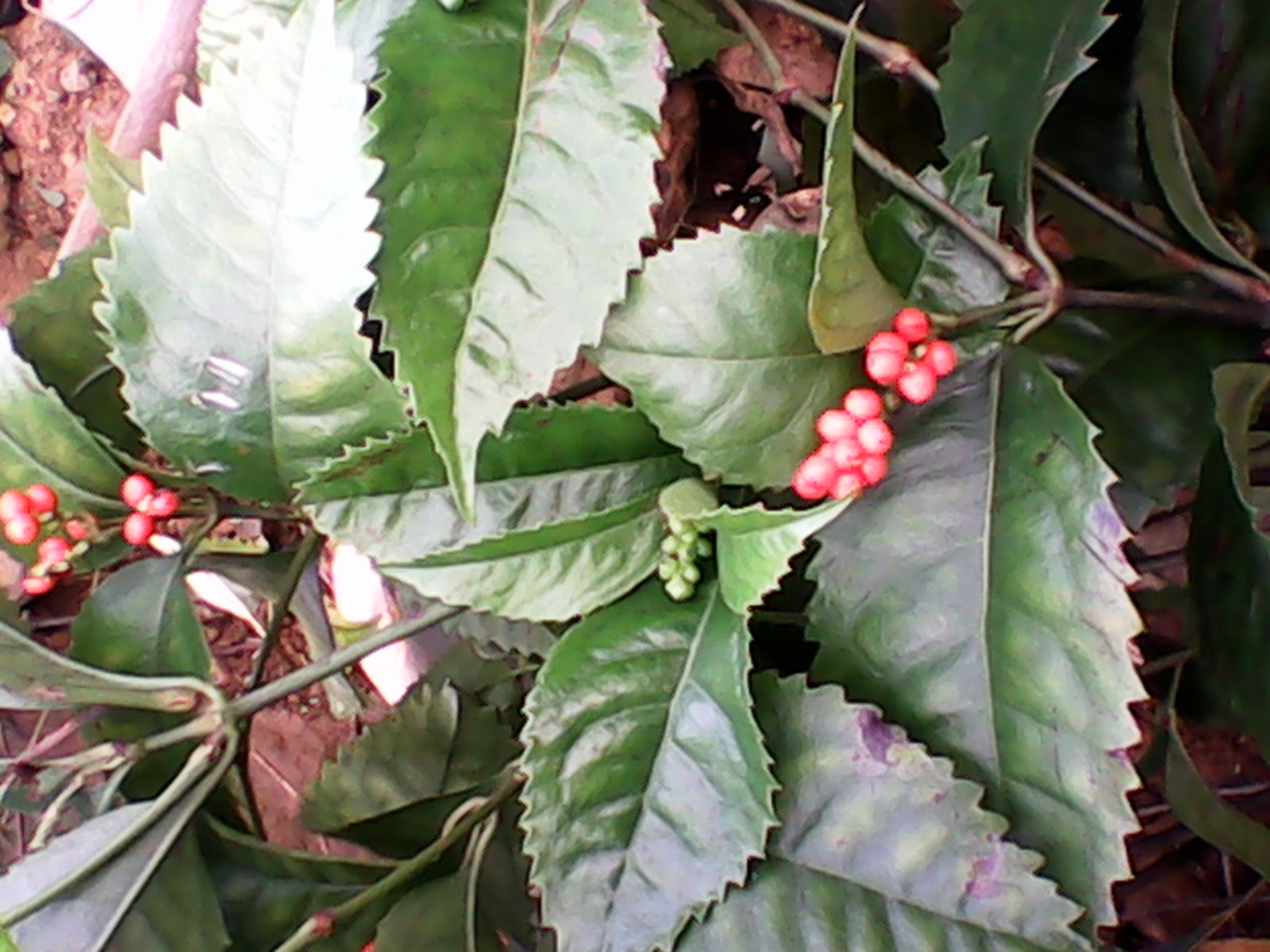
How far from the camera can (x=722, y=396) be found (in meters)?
0.47

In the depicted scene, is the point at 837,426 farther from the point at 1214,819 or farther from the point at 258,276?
the point at 1214,819

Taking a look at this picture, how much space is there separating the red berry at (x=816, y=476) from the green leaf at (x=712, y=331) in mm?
29

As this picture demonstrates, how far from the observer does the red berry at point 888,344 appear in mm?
465

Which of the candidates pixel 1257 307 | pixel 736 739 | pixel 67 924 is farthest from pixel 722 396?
pixel 67 924

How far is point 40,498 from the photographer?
57 centimetres

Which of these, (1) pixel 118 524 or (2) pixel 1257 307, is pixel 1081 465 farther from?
(1) pixel 118 524

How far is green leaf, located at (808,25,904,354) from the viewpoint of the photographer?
391 millimetres

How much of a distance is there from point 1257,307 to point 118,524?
580 millimetres

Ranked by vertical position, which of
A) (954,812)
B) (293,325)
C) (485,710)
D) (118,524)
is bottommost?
(485,710)

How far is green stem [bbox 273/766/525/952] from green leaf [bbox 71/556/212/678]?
5.6 inches

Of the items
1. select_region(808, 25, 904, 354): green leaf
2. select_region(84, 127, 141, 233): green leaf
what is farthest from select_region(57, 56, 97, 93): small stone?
select_region(808, 25, 904, 354): green leaf

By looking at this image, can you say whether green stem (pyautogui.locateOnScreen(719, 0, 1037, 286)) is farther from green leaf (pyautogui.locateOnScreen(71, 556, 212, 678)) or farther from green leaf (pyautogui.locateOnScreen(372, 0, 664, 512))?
green leaf (pyautogui.locateOnScreen(71, 556, 212, 678))

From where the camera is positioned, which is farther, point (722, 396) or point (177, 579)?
point (177, 579)

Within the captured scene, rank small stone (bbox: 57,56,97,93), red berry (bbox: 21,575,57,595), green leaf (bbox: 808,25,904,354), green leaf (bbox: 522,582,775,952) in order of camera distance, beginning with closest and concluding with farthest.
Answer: green leaf (bbox: 808,25,904,354) < green leaf (bbox: 522,582,775,952) < red berry (bbox: 21,575,57,595) < small stone (bbox: 57,56,97,93)
